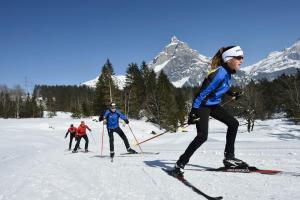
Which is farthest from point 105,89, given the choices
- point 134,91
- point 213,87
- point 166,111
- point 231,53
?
point 213,87

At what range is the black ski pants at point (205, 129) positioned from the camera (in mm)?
5500

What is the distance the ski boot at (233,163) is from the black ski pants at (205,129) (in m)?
0.10

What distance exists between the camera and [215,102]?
5.59 m

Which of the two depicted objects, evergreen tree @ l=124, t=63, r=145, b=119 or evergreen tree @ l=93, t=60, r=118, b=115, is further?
evergreen tree @ l=124, t=63, r=145, b=119

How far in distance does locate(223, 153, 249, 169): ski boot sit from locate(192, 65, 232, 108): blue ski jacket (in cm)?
110

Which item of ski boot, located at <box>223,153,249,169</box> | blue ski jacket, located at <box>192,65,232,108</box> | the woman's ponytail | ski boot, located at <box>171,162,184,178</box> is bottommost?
ski boot, located at <box>171,162,184,178</box>

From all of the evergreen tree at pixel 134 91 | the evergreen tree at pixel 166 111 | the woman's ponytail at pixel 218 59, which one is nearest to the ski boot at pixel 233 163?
the woman's ponytail at pixel 218 59

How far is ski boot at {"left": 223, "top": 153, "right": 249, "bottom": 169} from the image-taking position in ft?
18.6

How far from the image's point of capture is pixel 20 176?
6184 mm

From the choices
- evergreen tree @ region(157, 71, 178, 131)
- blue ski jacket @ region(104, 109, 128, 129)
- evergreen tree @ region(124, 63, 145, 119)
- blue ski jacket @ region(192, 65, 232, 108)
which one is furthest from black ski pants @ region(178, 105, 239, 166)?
evergreen tree @ region(124, 63, 145, 119)

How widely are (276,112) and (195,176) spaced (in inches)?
4006

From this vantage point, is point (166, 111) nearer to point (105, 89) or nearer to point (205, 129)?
point (105, 89)

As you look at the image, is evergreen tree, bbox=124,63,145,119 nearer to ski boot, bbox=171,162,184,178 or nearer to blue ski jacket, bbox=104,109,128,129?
blue ski jacket, bbox=104,109,128,129

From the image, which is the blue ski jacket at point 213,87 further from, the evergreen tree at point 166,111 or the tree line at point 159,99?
the evergreen tree at point 166,111
